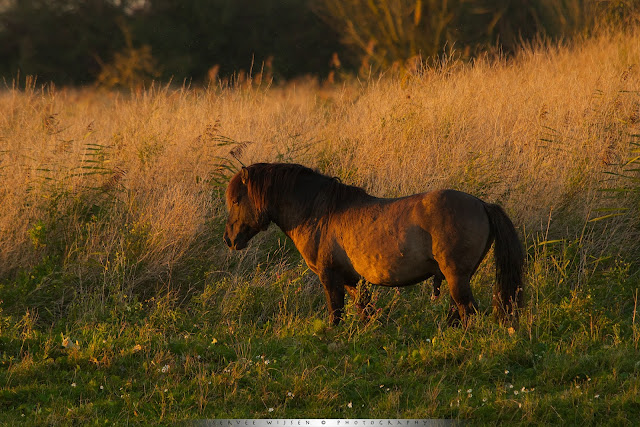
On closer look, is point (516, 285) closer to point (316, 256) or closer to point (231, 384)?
point (316, 256)

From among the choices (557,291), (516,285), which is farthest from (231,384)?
(557,291)

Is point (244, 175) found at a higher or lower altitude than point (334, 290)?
higher

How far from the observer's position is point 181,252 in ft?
22.0

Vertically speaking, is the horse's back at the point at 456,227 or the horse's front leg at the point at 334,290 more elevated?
the horse's back at the point at 456,227

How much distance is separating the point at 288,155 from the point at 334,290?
3.57 m

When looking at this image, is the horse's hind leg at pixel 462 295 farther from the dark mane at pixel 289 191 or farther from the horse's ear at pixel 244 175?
the horse's ear at pixel 244 175

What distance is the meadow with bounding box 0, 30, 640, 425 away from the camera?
4281mm

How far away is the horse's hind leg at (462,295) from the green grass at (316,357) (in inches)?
3.7

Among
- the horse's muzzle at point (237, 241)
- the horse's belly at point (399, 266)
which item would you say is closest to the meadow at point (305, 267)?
the horse's belly at point (399, 266)

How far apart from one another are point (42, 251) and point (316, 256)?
302cm

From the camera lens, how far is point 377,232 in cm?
501

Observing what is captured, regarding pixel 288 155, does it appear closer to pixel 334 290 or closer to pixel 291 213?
pixel 291 213

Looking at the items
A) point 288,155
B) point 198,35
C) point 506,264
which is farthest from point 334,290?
point 198,35

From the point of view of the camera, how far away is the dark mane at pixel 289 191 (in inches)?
209
